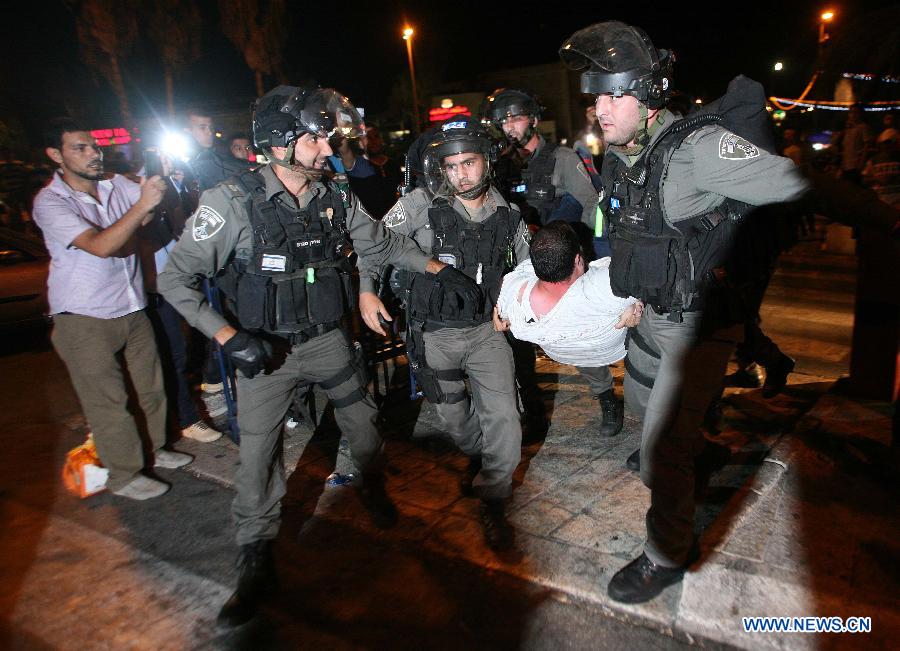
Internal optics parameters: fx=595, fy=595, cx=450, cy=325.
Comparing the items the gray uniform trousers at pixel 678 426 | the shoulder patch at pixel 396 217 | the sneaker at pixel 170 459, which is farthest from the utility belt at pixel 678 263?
the sneaker at pixel 170 459

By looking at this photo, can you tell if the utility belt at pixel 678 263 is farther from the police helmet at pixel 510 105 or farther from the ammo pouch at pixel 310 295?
the police helmet at pixel 510 105

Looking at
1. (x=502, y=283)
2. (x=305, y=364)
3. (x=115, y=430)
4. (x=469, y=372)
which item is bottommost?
(x=115, y=430)

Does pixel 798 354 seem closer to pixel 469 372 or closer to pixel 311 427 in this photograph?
pixel 469 372

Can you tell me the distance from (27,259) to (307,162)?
6385 millimetres

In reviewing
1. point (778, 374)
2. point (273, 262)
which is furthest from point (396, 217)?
point (778, 374)

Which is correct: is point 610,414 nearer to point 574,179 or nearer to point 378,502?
point 378,502

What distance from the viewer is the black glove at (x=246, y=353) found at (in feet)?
8.65

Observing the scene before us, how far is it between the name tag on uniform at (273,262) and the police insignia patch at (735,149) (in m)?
1.92

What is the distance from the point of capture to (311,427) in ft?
15.1

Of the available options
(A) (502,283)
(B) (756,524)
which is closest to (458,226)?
(A) (502,283)

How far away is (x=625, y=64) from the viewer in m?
2.38

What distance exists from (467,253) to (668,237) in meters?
1.21

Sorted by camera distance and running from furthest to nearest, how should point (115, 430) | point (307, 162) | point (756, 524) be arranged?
point (115, 430) → point (307, 162) → point (756, 524)

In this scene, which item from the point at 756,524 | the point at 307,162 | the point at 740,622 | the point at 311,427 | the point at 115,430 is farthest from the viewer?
the point at 311,427
